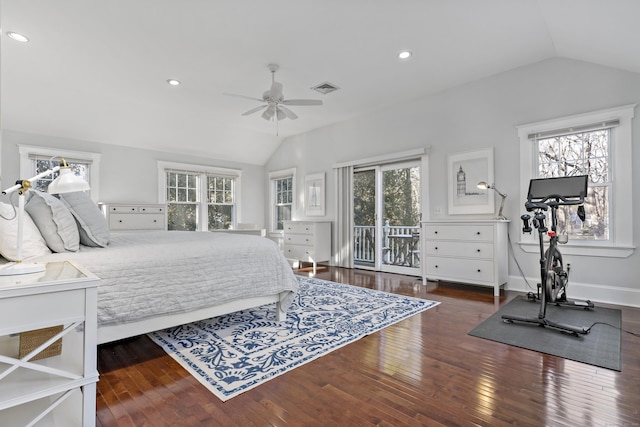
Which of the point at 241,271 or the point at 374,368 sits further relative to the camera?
the point at 241,271

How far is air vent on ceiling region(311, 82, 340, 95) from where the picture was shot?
176 inches

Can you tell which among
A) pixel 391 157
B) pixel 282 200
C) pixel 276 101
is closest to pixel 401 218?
pixel 391 157

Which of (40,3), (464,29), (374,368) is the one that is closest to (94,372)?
(374,368)

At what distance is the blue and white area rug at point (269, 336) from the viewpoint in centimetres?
197

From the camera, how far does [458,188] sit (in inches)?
183

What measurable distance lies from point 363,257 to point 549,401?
4.29 meters

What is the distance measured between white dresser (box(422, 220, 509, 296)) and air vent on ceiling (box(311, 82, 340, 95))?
234 centimetres

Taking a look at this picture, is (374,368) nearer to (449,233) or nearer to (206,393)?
(206,393)

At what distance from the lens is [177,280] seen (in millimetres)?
2193

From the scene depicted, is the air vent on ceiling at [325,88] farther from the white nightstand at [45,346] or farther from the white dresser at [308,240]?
the white nightstand at [45,346]

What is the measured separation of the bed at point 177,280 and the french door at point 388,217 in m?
2.99

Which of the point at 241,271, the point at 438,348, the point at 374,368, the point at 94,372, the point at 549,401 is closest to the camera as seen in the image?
the point at 94,372

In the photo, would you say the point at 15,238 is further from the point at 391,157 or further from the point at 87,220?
the point at 391,157

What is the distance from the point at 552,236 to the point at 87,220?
12.9 feet
